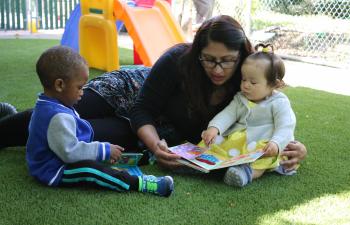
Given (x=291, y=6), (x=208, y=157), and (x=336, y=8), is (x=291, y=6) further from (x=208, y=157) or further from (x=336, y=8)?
(x=208, y=157)

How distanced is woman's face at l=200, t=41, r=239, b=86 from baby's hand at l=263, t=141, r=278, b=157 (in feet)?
1.34

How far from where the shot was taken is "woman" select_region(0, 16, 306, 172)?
2.19m

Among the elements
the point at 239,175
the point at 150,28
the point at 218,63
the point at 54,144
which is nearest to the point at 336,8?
the point at 150,28

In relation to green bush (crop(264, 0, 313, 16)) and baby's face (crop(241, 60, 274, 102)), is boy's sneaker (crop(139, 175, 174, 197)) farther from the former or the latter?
green bush (crop(264, 0, 313, 16))

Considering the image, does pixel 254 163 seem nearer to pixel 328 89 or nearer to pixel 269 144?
pixel 269 144

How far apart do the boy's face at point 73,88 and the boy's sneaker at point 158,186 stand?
1.56 feet

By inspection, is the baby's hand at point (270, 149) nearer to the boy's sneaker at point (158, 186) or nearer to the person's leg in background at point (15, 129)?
the boy's sneaker at point (158, 186)

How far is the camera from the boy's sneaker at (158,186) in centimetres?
199

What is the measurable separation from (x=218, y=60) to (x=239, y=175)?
562 millimetres

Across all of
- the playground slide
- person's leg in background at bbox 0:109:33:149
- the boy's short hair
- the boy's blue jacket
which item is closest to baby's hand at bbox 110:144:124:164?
the boy's blue jacket

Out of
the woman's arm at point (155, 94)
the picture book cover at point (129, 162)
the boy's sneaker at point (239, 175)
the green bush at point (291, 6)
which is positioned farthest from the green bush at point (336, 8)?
the picture book cover at point (129, 162)

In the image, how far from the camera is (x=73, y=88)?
197 cm

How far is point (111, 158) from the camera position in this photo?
209 centimetres

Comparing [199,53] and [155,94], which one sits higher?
[199,53]
